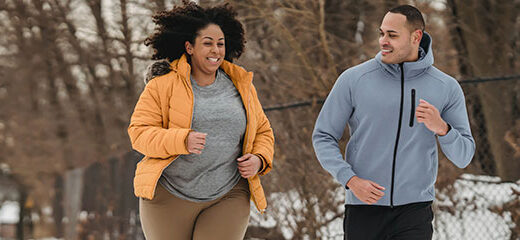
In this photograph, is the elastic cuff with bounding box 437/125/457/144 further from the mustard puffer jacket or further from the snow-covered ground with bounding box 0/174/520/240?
the snow-covered ground with bounding box 0/174/520/240

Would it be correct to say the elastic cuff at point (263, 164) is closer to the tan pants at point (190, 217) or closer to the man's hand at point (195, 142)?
the tan pants at point (190, 217)

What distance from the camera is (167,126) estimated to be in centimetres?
370

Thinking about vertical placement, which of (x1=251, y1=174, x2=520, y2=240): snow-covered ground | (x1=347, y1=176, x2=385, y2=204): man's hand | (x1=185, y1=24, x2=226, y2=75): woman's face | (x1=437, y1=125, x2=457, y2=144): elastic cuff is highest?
(x1=185, y1=24, x2=226, y2=75): woman's face

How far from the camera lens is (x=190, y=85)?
371 centimetres

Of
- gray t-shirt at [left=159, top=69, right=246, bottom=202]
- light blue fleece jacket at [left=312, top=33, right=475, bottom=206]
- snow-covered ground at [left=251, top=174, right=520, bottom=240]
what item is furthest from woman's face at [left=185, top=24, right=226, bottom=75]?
snow-covered ground at [left=251, top=174, right=520, bottom=240]

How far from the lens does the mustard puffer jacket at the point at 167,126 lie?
353 centimetres

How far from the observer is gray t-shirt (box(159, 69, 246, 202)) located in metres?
3.70

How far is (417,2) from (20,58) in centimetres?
1095

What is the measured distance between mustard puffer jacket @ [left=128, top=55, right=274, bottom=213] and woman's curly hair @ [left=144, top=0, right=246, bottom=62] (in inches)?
4.9

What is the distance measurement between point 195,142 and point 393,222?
109cm

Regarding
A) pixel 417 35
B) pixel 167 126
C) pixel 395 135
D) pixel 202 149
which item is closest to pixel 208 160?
pixel 202 149

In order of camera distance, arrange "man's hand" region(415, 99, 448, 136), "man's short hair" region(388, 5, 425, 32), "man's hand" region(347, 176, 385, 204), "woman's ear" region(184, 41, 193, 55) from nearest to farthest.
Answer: "man's hand" region(415, 99, 448, 136) < "man's hand" region(347, 176, 385, 204) < "man's short hair" region(388, 5, 425, 32) < "woman's ear" region(184, 41, 193, 55)

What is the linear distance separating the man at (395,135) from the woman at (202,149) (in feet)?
1.47

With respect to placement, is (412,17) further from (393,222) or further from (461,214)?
(461,214)
